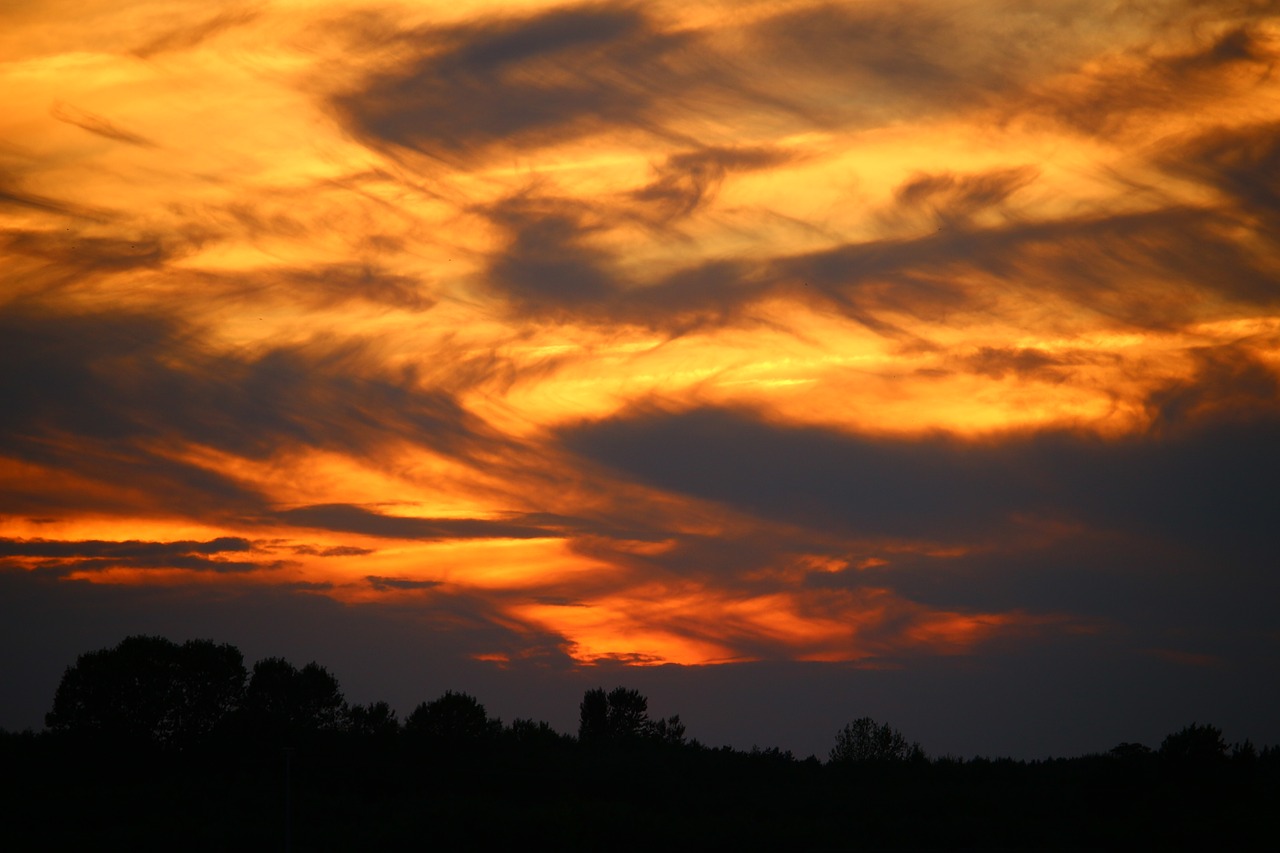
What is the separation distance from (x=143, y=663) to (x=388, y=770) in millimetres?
26431

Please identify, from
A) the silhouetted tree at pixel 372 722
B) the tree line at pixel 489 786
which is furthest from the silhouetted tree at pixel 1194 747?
the silhouetted tree at pixel 372 722

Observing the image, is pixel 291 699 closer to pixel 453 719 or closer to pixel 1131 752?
pixel 453 719

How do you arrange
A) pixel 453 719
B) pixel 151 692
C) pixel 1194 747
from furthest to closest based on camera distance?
pixel 453 719 → pixel 151 692 → pixel 1194 747

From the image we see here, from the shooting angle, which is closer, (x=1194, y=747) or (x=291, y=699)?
(x=1194, y=747)

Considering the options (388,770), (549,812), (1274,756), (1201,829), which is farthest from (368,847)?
(1274,756)

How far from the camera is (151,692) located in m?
102

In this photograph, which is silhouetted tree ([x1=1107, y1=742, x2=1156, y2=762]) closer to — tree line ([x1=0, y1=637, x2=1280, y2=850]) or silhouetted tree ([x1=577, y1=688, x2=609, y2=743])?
tree line ([x1=0, y1=637, x2=1280, y2=850])

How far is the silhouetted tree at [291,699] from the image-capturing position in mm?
107875

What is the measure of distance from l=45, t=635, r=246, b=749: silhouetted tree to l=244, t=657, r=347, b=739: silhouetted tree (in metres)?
2.71

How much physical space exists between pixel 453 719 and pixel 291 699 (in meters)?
19.3

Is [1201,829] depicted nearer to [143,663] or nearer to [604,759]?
[604,759]

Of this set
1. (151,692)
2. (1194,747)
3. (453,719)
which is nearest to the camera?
(1194,747)

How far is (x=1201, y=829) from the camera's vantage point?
61500 millimetres

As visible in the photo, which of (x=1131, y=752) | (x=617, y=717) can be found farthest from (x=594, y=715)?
(x=1131, y=752)
